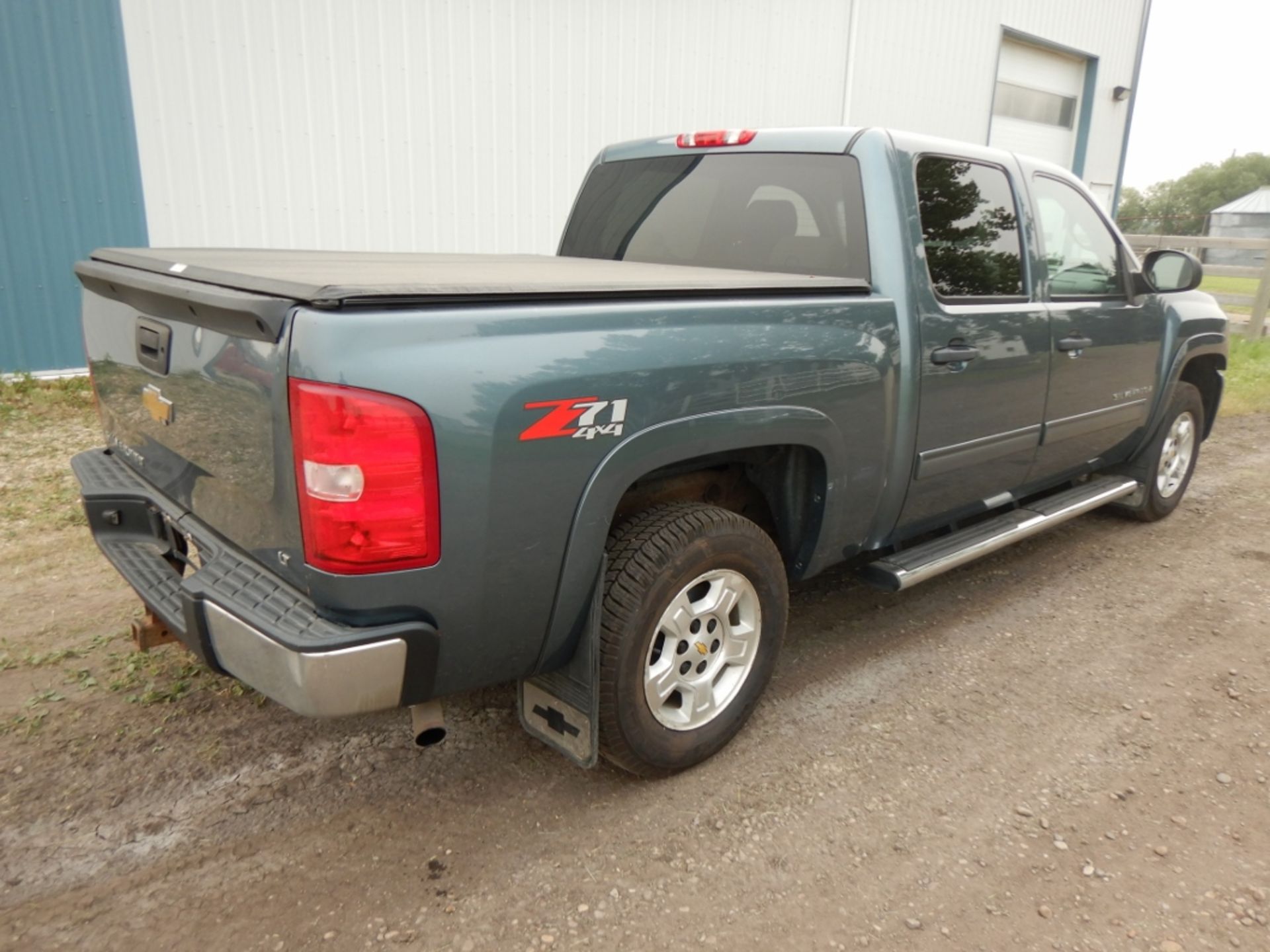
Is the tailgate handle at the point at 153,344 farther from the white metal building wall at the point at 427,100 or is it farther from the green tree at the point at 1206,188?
the green tree at the point at 1206,188

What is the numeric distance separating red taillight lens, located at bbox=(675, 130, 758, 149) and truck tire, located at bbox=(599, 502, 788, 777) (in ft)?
5.61

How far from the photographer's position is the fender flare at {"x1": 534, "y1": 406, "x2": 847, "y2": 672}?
2238 millimetres

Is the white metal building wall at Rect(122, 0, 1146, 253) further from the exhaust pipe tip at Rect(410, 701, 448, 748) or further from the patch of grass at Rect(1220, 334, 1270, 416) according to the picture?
the exhaust pipe tip at Rect(410, 701, 448, 748)

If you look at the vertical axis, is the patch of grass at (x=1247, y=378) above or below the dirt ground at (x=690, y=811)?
below

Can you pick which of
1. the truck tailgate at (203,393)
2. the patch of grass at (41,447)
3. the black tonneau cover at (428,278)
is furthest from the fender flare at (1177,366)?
the patch of grass at (41,447)

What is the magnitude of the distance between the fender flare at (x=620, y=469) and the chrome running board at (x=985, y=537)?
90cm

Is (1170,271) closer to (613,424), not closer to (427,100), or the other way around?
(613,424)

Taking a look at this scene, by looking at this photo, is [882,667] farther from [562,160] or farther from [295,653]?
[562,160]

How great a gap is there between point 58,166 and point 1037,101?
1510cm

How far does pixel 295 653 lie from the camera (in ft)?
6.26

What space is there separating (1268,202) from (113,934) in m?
64.8

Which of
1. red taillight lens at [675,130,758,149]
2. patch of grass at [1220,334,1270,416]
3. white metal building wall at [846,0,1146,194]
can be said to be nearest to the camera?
red taillight lens at [675,130,758,149]

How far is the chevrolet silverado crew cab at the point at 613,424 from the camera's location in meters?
1.94

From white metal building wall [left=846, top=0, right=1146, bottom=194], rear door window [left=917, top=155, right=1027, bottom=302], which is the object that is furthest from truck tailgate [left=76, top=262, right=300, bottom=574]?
white metal building wall [left=846, top=0, right=1146, bottom=194]
